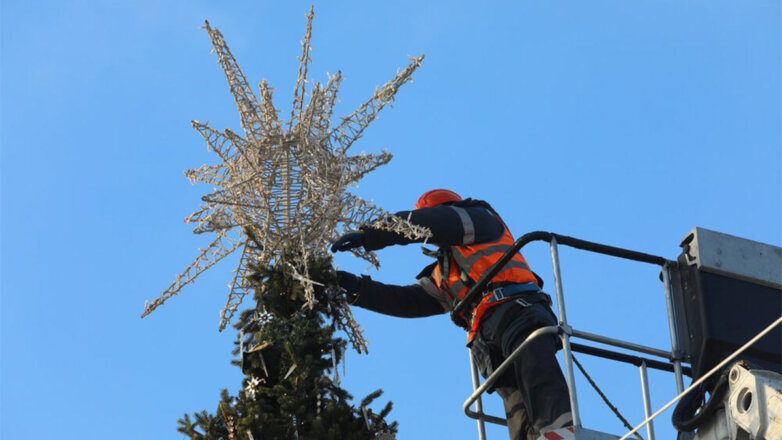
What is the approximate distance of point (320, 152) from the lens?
26.3 ft

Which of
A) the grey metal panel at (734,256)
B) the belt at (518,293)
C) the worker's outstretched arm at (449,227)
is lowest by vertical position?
the grey metal panel at (734,256)

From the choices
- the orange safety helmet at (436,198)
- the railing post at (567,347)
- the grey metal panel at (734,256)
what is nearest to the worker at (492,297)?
the orange safety helmet at (436,198)

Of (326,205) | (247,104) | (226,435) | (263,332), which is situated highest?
(247,104)

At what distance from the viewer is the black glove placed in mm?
8039

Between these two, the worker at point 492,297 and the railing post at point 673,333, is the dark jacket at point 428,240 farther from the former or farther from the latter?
the railing post at point 673,333

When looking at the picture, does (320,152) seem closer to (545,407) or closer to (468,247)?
(468,247)

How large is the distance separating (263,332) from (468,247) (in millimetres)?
1613

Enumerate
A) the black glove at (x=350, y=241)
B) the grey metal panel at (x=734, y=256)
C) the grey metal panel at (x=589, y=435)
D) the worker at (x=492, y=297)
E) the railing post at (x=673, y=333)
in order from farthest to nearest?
1. the black glove at (x=350, y=241)
2. the worker at (x=492, y=297)
3. the grey metal panel at (x=734, y=256)
4. the railing post at (x=673, y=333)
5. the grey metal panel at (x=589, y=435)

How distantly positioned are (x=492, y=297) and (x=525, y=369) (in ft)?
2.20

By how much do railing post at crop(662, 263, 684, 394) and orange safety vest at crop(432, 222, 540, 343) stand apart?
1178 mm

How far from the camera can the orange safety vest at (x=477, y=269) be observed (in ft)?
27.0

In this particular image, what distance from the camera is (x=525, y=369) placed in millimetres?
7668

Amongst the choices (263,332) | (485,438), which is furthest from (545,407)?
(263,332)

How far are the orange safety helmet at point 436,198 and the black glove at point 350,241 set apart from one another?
101 cm
